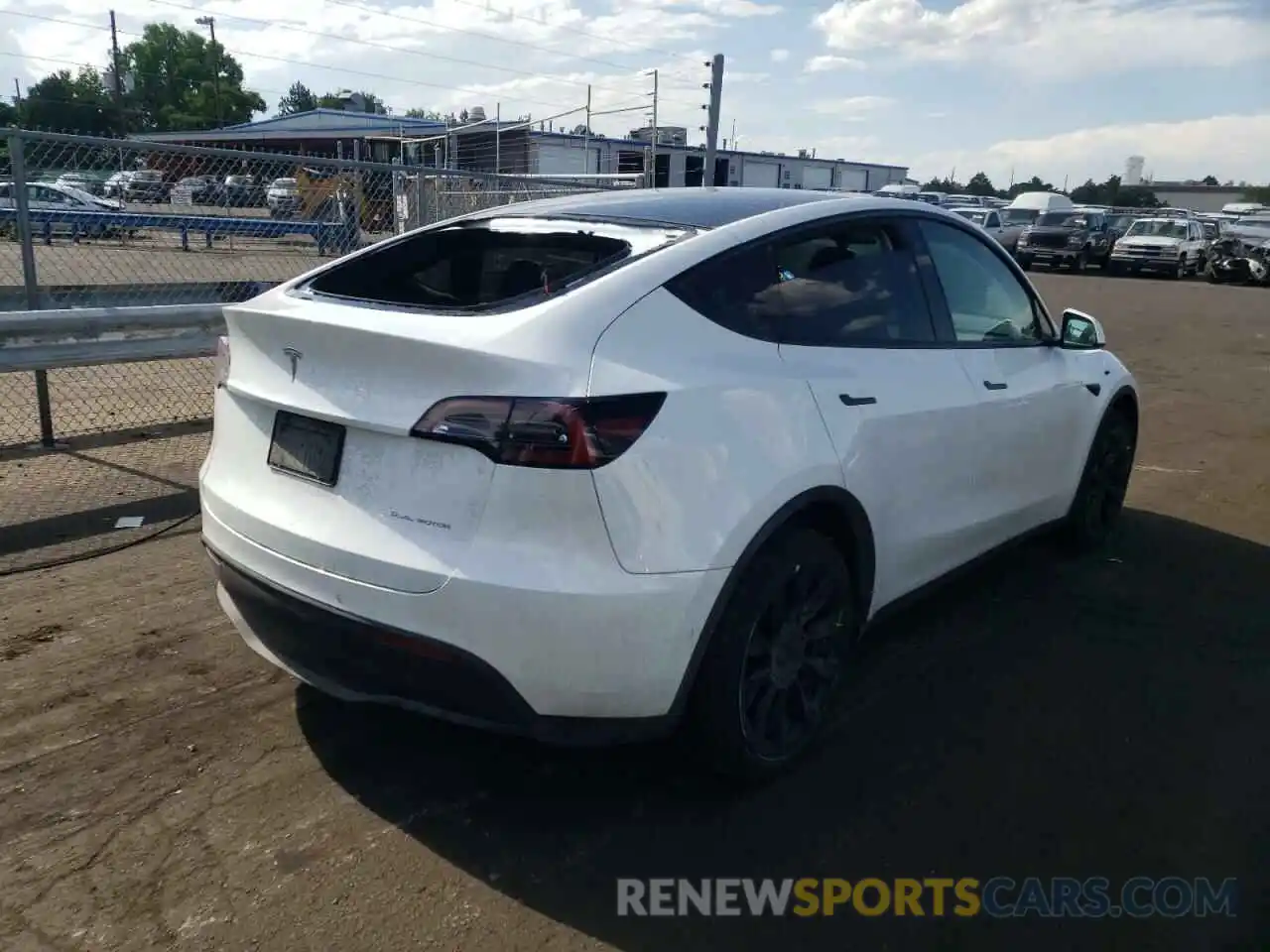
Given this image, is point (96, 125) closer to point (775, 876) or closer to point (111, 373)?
point (111, 373)

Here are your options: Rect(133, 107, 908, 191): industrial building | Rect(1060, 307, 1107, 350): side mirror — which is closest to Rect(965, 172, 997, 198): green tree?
Rect(133, 107, 908, 191): industrial building

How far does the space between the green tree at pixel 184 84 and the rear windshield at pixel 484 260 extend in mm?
75321

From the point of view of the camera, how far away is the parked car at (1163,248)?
30531mm

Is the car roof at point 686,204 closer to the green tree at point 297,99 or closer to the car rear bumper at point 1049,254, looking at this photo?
the car rear bumper at point 1049,254

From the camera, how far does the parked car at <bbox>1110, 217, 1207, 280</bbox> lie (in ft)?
100

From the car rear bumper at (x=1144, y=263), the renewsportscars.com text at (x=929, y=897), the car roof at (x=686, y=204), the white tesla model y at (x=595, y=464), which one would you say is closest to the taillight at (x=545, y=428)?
the white tesla model y at (x=595, y=464)

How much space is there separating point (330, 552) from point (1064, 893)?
7.02 ft

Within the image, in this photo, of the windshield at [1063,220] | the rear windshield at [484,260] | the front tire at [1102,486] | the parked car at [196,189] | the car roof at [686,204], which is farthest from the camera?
the windshield at [1063,220]

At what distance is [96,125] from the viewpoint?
6975 cm

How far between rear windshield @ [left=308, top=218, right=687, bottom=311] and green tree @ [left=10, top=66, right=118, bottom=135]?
156 ft

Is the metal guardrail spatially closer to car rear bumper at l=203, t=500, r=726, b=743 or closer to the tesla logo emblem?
the tesla logo emblem

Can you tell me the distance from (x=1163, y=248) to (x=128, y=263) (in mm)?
Answer: 29795

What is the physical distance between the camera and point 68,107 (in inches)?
2446

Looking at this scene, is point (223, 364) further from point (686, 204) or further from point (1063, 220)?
point (1063, 220)
